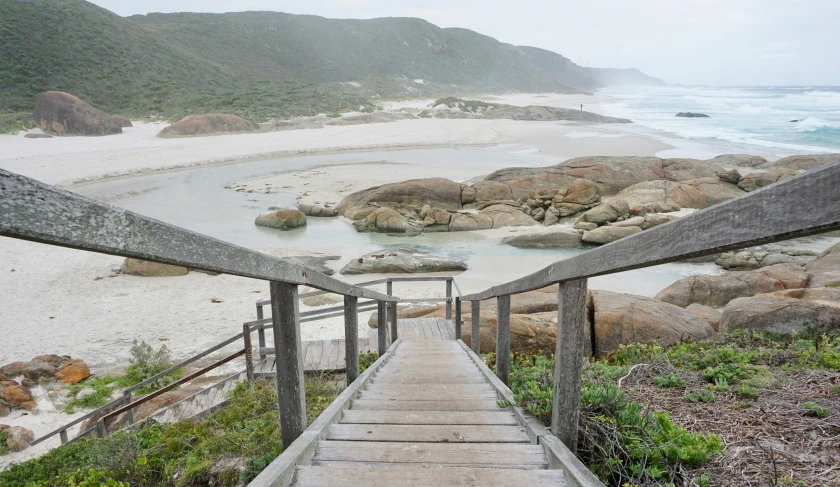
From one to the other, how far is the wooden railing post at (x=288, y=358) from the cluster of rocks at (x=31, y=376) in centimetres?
791

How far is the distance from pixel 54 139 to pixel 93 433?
36435 mm

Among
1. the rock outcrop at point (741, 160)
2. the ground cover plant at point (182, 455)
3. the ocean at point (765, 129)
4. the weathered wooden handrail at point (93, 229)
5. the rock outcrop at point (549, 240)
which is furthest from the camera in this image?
the ocean at point (765, 129)

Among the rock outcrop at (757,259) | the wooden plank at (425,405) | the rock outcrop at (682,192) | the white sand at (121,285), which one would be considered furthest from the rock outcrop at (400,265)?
the wooden plank at (425,405)

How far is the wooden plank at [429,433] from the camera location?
2.57 metres

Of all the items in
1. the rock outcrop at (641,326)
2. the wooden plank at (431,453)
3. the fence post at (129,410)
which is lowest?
the fence post at (129,410)

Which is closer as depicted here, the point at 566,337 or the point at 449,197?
the point at 566,337

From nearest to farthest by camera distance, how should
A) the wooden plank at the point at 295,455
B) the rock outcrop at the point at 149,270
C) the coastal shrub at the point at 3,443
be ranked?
the wooden plank at the point at 295,455
the coastal shrub at the point at 3,443
the rock outcrop at the point at 149,270

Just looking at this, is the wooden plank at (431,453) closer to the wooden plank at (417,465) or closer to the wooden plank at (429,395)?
the wooden plank at (417,465)

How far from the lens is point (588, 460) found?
7.41ft

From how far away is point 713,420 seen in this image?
2801mm

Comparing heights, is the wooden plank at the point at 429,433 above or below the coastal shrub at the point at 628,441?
below

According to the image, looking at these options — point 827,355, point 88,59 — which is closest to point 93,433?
point 827,355

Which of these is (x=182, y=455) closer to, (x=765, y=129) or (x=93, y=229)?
(x=93, y=229)

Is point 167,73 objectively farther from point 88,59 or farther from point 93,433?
point 93,433
